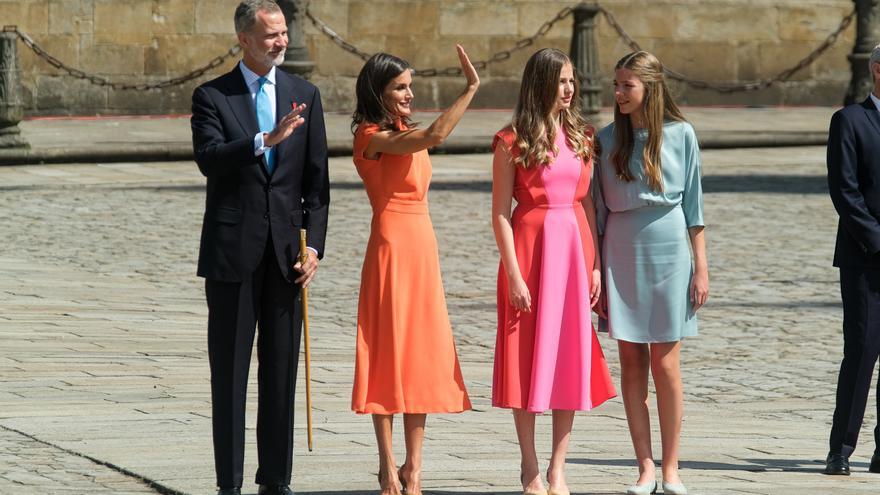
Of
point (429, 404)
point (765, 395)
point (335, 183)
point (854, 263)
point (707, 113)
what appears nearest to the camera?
point (429, 404)

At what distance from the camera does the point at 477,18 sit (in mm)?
26156

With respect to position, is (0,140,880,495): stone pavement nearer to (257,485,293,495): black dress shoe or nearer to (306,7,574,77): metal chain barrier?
(257,485,293,495): black dress shoe

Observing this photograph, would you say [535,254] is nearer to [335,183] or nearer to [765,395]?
[765,395]

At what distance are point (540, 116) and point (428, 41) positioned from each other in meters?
19.9

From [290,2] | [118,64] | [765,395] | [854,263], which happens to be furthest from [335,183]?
[854,263]

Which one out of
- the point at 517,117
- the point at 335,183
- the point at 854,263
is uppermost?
the point at 517,117

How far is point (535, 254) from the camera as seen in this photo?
249 inches

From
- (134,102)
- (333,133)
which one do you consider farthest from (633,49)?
(134,102)

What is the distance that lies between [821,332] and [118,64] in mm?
15193

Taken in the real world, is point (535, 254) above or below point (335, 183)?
above

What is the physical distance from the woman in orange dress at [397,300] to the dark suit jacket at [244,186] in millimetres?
212

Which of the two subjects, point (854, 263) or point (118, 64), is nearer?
point (854, 263)

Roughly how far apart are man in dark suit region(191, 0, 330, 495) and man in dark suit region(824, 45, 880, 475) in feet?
6.78

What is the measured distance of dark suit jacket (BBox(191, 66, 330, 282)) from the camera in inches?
239
